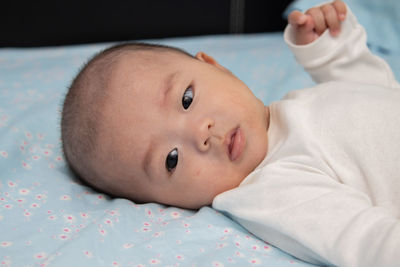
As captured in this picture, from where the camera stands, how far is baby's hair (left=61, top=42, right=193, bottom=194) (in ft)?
3.22

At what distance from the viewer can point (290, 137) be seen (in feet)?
3.21

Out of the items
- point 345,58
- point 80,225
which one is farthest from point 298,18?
point 80,225

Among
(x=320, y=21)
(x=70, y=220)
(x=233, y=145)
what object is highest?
(x=320, y=21)

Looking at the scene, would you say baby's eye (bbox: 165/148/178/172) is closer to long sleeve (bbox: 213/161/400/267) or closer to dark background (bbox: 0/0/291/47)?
long sleeve (bbox: 213/161/400/267)

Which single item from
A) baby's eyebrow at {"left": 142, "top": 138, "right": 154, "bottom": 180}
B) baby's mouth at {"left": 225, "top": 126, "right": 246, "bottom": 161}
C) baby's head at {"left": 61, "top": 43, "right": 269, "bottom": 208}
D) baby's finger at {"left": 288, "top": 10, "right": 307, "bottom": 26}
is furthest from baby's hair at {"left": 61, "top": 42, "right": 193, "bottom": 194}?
baby's finger at {"left": 288, "top": 10, "right": 307, "bottom": 26}

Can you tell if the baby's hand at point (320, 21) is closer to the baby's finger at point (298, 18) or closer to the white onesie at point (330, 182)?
the baby's finger at point (298, 18)

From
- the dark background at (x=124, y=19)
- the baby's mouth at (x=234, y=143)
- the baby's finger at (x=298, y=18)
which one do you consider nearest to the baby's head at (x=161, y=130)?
the baby's mouth at (x=234, y=143)

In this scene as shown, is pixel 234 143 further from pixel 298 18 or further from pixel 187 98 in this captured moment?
pixel 298 18

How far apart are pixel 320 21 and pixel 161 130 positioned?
1.98ft

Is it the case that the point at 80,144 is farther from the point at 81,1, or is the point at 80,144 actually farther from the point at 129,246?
the point at 81,1

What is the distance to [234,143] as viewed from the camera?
0.96m

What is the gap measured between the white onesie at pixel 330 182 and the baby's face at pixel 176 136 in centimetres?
5

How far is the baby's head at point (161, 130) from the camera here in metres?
0.95

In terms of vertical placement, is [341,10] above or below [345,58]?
above
